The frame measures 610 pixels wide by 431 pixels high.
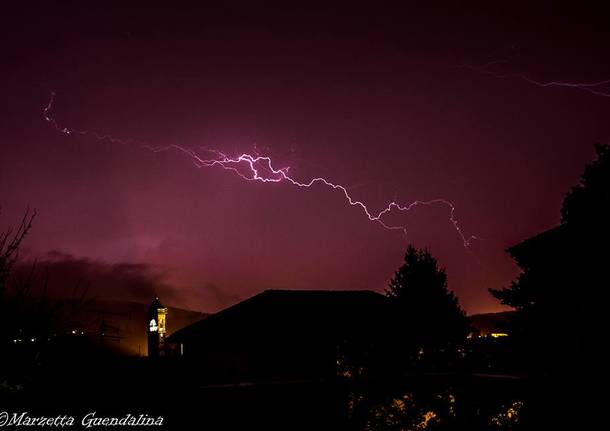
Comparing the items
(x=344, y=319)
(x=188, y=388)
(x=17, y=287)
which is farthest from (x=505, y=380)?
(x=344, y=319)

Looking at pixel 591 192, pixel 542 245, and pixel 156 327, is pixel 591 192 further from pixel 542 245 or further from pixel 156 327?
pixel 156 327

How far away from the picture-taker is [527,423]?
17.8 ft

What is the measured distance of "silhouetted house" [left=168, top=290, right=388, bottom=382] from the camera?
15227mm

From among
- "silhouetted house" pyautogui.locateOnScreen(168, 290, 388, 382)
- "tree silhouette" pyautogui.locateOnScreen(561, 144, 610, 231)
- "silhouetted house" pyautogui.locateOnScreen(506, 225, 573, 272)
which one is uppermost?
"tree silhouette" pyautogui.locateOnScreen(561, 144, 610, 231)

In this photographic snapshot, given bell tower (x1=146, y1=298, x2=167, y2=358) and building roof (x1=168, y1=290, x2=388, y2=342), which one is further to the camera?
bell tower (x1=146, y1=298, x2=167, y2=358)

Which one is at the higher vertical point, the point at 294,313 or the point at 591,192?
the point at 591,192

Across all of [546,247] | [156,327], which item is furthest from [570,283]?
A: [156,327]

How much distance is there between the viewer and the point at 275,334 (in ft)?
51.9

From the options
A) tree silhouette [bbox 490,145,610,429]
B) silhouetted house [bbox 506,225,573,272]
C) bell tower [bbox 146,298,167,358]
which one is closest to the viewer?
tree silhouette [bbox 490,145,610,429]

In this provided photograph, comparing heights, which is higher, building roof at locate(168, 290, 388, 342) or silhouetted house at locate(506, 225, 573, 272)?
silhouetted house at locate(506, 225, 573, 272)

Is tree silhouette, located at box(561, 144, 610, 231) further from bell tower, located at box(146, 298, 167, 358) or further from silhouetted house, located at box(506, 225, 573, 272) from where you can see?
bell tower, located at box(146, 298, 167, 358)

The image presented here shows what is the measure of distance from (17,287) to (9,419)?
112 cm

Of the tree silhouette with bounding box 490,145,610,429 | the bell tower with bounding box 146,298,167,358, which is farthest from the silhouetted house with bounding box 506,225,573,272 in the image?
the bell tower with bounding box 146,298,167,358

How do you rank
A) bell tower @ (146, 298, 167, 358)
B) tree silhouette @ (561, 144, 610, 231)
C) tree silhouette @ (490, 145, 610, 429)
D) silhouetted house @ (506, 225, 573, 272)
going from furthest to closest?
bell tower @ (146, 298, 167, 358), tree silhouette @ (561, 144, 610, 231), silhouetted house @ (506, 225, 573, 272), tree silhouette @ (490, 145, 610, 429)
